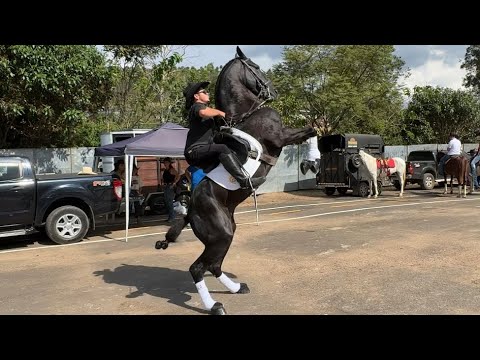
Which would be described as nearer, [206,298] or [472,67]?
[206,298]

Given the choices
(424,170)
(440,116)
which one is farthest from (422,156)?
(440,116)

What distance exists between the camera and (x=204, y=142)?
4980 mm

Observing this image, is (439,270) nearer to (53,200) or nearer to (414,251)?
(414,251)

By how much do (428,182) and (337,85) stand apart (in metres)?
6.23

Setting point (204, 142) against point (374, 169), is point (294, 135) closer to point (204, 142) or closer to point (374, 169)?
point (204, 142)

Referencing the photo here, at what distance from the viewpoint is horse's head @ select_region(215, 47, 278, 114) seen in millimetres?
4949

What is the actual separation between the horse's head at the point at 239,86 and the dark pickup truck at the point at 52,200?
5.78 meters

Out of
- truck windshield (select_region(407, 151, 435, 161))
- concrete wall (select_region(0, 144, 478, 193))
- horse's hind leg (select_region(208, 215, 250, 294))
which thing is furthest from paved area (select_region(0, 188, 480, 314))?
truck windshield (select_region(407, 151, 435, 161))

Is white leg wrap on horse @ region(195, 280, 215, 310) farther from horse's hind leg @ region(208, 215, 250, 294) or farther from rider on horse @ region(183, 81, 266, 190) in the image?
rider on horse @ region(183, 81, 266, 190)

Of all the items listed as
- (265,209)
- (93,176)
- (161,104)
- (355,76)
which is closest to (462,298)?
(93,176)

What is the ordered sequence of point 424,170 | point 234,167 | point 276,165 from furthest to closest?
point 276,165 < point 424,170 < point 234,167

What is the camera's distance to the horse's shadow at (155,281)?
5.62m

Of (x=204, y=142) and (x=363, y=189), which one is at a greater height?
(x=204, y=142)

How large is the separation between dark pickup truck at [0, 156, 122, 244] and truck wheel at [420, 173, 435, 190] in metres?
14.9
